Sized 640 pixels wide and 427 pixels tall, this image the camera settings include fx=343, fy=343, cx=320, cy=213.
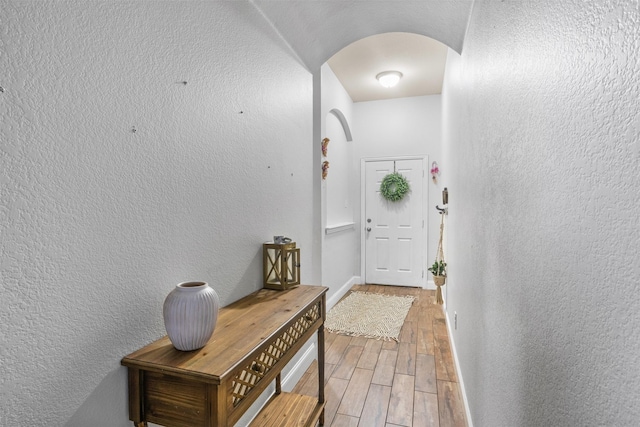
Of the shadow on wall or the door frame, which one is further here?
the door frame

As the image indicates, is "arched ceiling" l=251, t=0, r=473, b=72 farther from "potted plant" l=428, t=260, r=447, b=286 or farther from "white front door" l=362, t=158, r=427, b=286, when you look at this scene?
"white front door" l=362, t=158, r=427, b=286

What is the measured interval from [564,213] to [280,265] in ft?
4.75

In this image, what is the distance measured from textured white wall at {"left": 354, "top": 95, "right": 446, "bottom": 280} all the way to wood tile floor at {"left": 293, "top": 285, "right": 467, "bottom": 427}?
81.5 inches

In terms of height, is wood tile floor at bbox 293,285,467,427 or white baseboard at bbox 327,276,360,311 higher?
white baseboard at bbox 327,276,360,311

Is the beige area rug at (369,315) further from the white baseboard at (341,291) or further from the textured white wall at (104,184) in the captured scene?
the textured white wall at (104,184)

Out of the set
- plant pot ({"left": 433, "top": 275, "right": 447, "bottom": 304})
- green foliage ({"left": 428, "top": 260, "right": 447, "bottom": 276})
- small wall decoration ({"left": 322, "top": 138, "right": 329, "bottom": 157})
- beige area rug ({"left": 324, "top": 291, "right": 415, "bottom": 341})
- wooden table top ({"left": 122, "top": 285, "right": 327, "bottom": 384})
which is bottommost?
beige area rug ({"left": 324, "top": 291, "right": 415, "bottom": 341})

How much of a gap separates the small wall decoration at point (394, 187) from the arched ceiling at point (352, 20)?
2.76m

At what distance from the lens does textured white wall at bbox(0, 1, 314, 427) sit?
2.59ft

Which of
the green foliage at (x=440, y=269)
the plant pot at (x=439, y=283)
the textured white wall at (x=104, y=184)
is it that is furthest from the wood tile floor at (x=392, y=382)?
the textured white wall at (x=104, y=184)

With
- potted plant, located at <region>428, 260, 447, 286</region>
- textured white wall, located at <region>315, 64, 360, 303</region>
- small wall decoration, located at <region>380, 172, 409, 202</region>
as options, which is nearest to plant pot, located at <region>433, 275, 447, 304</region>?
potted plant, located at <region>428, 260, 447, 286</region>

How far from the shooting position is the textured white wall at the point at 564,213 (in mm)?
479

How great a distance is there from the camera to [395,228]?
5121mm

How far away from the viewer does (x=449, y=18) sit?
204 centimetres

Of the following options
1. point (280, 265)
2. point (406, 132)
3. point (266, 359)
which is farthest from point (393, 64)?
point (266, 359)
